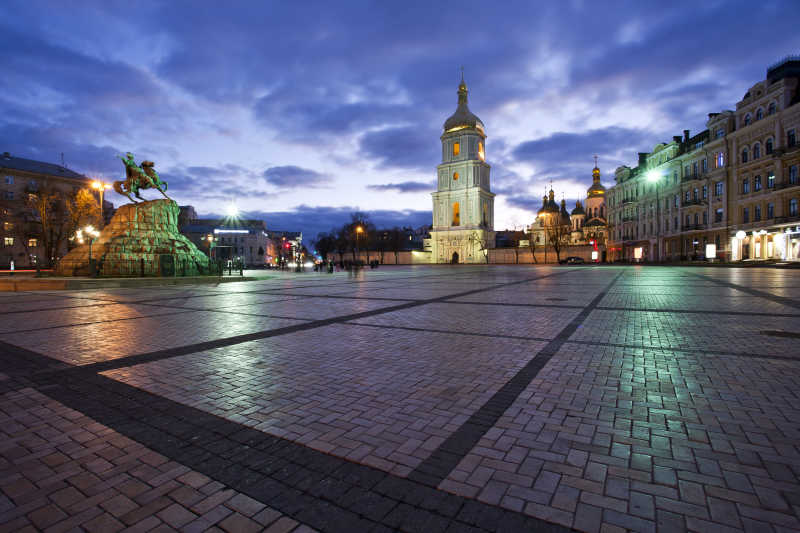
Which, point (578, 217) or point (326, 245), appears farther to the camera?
point (326, 245)

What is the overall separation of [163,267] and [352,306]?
18481mm

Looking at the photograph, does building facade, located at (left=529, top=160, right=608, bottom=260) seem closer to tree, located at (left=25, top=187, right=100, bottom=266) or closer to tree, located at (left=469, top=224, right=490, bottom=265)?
tree, located at (left=469, top=224, right=490, bottom=265)

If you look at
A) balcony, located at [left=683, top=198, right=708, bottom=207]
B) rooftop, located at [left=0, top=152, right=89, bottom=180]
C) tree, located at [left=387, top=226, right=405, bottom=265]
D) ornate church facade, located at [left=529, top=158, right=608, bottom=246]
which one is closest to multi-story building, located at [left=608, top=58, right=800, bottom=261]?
balcony, located at [left=683, top=198, right=708, bottom=207]

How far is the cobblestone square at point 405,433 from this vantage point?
2.44m

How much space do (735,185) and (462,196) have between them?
4738cm

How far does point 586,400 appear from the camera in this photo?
13.6 feet

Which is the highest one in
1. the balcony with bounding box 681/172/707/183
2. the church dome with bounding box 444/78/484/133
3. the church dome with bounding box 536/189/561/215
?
the church dome with bounding box 444/78/484/133

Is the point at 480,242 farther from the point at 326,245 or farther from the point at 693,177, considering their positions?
the point at 326,245

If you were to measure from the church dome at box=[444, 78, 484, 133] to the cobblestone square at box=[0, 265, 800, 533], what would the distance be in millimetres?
82743

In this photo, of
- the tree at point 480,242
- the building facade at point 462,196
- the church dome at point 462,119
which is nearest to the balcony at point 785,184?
the tree at point 480,242

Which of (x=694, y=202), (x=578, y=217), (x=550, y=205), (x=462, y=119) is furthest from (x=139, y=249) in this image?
(x=578, y=217)

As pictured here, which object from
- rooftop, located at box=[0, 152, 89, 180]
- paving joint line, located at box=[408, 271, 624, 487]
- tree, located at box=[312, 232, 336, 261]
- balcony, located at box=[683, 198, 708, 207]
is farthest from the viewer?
tree, located at box=[312, 232, 336, 261]

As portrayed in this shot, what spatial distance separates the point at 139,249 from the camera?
959 inches

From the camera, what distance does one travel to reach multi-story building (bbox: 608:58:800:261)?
3597cm
